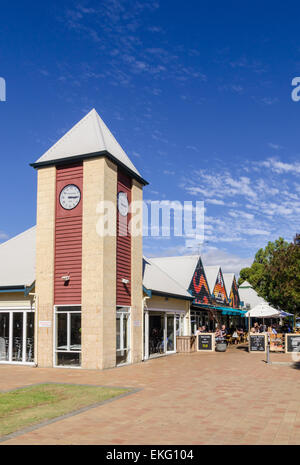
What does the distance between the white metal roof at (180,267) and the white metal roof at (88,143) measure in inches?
406

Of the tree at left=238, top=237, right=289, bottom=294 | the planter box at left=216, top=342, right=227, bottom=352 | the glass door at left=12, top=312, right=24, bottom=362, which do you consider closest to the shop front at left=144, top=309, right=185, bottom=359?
the planter box at left=216, top=342, right=227, bottom=352

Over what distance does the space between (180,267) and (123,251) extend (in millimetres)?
12130

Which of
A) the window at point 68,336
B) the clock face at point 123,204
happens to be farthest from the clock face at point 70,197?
the window at point 68,336

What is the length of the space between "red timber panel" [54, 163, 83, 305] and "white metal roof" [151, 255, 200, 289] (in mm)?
11726

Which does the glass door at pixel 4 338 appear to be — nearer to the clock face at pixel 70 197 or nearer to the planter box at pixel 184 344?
the clock face at pixel 70 197

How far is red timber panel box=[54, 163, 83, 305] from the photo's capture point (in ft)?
58.6

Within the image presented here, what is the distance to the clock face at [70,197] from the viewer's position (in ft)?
60.7

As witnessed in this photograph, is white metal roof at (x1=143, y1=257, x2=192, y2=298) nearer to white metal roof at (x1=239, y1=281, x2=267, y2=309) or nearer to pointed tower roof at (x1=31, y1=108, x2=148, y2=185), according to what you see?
pointed tower roof at (x1=31, y1=108, x2=148, y2=185)

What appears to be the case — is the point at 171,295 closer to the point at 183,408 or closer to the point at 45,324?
the point at 45,324

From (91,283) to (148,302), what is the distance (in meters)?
4.89

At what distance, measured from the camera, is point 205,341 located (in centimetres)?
2494

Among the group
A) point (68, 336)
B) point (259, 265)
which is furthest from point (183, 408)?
point (259, 265)

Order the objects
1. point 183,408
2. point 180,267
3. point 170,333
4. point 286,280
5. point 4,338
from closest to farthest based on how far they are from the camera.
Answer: point 183,408 < point 4,338 < point 170,333 < point 180,267 < point 286,280
